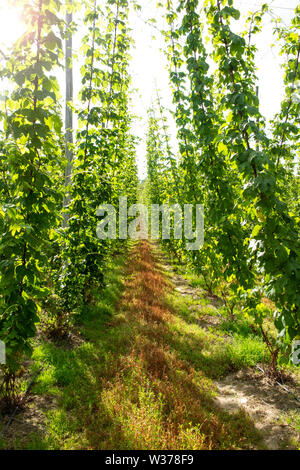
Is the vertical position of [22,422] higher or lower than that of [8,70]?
lower

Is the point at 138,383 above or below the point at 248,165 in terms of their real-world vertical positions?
below

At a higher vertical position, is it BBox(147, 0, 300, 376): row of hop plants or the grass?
BBox(147, 0, 300, 376): row of hop plants

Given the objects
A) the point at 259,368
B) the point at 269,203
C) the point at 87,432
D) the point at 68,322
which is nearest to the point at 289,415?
the point at 259,368

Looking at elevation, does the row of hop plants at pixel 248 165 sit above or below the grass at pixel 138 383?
above

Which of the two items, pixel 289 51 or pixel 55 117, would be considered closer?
pixel 55 117

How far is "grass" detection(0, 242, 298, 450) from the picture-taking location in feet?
9.17

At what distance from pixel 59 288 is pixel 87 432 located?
2.40m

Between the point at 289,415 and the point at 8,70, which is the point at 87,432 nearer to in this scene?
the point at 289,415

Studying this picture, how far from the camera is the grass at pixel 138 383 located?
2.79 m

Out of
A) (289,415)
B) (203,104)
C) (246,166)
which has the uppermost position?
(203,104)

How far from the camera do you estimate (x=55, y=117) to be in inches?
110

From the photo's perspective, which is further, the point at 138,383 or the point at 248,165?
the point at 138,383

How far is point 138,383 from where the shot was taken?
3.62 metres
